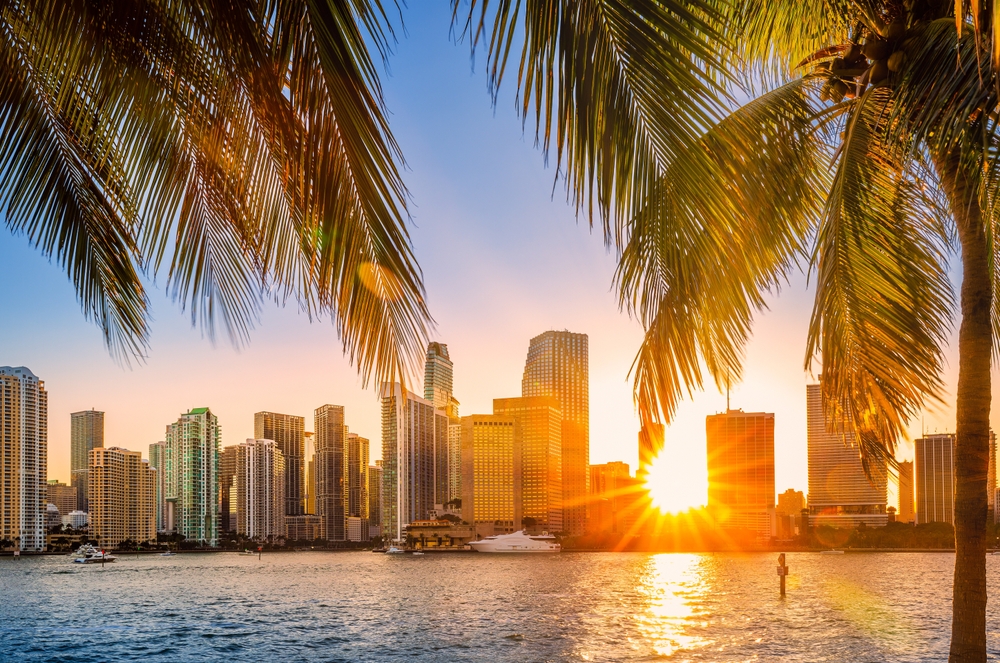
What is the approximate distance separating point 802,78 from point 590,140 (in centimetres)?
337

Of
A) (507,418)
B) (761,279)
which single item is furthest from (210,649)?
(507,418)

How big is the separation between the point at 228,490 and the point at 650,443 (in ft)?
593

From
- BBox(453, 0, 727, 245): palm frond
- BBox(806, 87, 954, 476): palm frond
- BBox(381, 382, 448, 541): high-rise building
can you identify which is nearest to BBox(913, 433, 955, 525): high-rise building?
BBox(806, 87, 954, 476): palm frond

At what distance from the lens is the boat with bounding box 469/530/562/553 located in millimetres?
137750

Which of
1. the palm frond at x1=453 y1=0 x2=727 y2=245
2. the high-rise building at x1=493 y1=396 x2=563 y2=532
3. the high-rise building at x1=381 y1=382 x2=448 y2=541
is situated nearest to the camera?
the palm frond at x1=453 y1=0 x2=727 y2=245

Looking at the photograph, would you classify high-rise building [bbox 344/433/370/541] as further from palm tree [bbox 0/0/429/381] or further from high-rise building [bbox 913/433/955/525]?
palm tree [bbox 0/0/429/381]

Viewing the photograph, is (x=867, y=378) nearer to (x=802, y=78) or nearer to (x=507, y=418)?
(x=802, y=78)

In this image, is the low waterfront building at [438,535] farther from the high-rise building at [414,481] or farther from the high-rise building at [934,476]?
the high-rise building at [934,476]

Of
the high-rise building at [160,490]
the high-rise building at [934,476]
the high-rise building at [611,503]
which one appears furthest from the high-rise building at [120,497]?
the high-rise building at [934,476]

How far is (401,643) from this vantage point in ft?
117

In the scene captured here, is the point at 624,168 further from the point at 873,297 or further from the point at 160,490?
the point at 160,490

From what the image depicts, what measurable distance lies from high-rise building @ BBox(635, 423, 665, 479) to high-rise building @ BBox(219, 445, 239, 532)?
17899 cm

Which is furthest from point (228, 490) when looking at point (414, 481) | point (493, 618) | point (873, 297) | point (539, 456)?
point (873, 297)

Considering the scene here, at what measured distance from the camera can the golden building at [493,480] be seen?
15850cm
